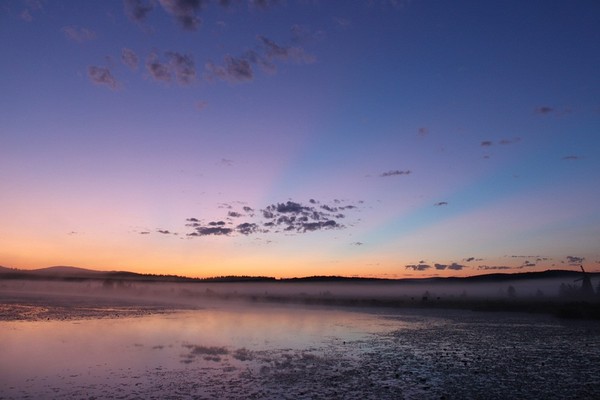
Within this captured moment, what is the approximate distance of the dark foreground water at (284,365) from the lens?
17.5 metres

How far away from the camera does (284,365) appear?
23.4m

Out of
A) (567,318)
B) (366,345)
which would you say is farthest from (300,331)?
(567,318)

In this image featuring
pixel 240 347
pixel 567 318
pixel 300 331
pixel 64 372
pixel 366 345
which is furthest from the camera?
pixel 567 318

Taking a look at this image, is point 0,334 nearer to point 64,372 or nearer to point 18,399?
point 64,372

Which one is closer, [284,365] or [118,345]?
[284,365]

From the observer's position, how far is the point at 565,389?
18.7 meters

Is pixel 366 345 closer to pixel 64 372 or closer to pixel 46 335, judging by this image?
pixel 64 372

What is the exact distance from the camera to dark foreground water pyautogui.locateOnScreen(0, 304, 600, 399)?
17.5 meters

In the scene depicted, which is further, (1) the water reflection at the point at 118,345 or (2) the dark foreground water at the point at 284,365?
(1) the water reflection at the point at 118,345

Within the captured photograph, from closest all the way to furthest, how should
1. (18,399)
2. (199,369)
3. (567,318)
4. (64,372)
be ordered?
(18,399) < (64,372) < (199,369) < (567,318)

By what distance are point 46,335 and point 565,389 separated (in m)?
33.2

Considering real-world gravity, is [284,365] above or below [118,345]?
below

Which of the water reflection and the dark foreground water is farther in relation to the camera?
the water reflection

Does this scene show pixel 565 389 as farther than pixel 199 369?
No
